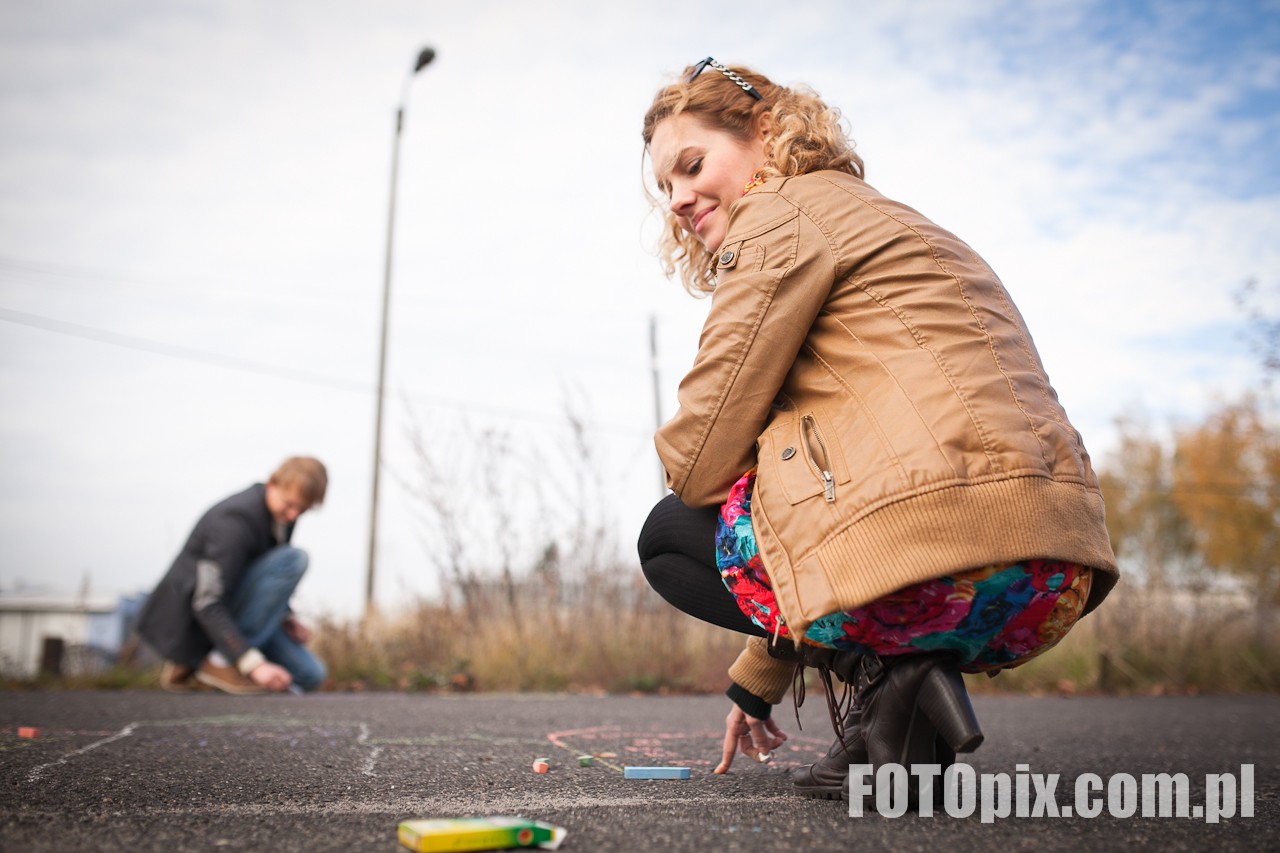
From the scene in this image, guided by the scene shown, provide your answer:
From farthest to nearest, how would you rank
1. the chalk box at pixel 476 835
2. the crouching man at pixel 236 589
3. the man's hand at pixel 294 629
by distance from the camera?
1. the man's hand at pixel 294 629
2. the crouching man at pixel 236 589
3. the chalk box at pixel 476 835

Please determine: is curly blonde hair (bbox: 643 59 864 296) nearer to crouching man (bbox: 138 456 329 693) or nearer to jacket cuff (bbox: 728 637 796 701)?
jacket cuff (bbox: 728 637 796 701)

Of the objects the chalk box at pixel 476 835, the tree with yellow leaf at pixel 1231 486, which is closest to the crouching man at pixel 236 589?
the chalk box at pixel 476 835

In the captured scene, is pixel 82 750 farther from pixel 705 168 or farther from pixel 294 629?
pixel 294 629

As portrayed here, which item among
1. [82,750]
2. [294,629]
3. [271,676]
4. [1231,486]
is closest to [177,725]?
[82,750]

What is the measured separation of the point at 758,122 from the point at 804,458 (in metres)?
0.95

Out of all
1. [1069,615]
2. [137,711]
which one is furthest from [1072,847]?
[137,711]

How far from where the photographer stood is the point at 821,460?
164cm

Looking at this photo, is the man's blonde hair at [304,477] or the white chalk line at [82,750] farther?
the man's blonde hair at [304,477]

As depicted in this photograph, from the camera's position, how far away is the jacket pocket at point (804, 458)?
5.20 ft

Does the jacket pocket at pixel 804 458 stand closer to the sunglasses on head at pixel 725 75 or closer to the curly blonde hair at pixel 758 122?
the curly blonde hair at pixel 758 122

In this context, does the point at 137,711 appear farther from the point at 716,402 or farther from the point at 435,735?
the point at 716,402

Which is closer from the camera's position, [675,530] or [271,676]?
[675,530]

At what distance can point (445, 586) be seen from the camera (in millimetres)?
6191

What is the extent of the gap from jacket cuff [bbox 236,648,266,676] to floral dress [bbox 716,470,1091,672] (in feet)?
12.0
